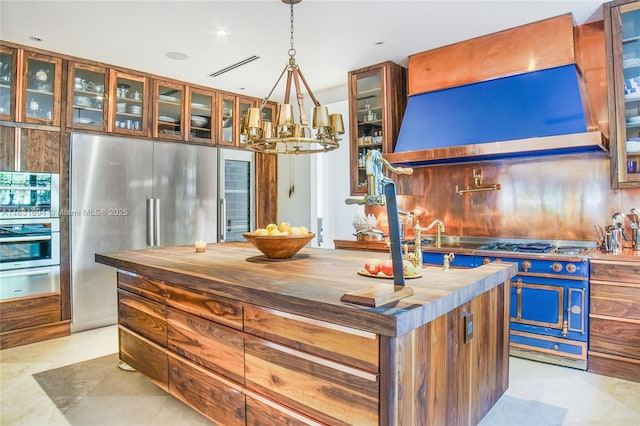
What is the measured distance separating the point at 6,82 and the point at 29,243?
1.54m

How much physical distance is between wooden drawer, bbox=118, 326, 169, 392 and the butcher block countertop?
537 millimetres

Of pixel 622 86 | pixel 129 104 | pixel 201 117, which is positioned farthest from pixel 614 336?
pixel 129 104

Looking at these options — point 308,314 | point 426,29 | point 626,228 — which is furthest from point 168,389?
point 626,228

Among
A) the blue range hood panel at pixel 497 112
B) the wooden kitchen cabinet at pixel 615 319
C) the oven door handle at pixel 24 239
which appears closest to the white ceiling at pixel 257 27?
the blue range hood panel at pixel 497 112

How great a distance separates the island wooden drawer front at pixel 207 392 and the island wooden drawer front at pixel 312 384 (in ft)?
0.53

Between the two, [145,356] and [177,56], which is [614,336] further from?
[177,56]

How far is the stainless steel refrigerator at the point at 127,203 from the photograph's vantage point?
13.6 ft

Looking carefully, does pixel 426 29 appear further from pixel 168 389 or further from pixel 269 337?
pixel 168 389

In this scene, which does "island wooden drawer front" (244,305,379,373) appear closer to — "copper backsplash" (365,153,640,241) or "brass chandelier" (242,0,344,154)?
"brass chandelier" (242,0,344,154)

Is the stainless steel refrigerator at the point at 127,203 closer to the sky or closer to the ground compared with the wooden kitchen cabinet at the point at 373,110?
closer to the ground

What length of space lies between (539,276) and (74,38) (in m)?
4.54

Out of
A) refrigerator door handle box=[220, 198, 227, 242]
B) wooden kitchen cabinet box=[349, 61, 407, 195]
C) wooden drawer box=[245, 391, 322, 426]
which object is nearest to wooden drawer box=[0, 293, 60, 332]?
refrigerator door handle box=[220, 198, 227, 242]

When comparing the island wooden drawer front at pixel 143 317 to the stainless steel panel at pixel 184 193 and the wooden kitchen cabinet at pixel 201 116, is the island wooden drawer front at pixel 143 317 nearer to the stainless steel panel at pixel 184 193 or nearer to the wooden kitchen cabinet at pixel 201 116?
the stainless steel panel at pixel 184 193

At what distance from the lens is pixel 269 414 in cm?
180
